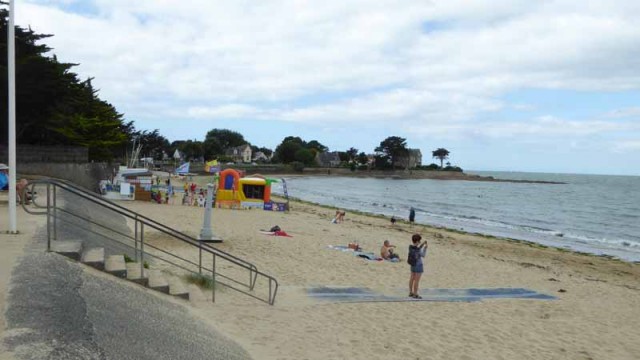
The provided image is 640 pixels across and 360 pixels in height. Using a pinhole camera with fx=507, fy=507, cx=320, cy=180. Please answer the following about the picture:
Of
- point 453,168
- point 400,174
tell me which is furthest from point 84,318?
point 453,168

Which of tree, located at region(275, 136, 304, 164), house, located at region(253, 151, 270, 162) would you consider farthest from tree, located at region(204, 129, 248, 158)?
tree, located at region(275, 136, 304, 164)

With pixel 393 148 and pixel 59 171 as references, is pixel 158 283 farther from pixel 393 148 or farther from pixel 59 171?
pixel 393 148

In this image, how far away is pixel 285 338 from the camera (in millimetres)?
6910

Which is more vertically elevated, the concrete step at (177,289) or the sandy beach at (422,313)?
the concrete step at (177,289)

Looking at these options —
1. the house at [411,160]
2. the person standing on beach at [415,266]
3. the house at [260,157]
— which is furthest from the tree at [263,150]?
the person standing on beach at [415,266]

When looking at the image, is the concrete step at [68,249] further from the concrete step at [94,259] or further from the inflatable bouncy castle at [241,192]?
the inflatable bouncy castle at [241,192]

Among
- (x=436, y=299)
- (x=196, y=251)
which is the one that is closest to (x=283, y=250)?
(x=196, y=251)

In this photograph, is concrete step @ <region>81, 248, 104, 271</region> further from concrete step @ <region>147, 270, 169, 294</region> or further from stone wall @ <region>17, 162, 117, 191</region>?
stone wall @ <region>17, 162, 117, 191</region>

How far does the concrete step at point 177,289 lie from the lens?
24.4 feet

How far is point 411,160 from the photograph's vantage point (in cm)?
17800

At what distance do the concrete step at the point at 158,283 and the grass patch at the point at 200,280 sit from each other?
3.67ft

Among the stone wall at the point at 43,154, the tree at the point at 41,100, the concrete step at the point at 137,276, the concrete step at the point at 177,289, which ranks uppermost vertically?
the tree at the point at 41,100

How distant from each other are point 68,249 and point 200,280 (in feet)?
8.84

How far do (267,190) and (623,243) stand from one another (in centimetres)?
2041
